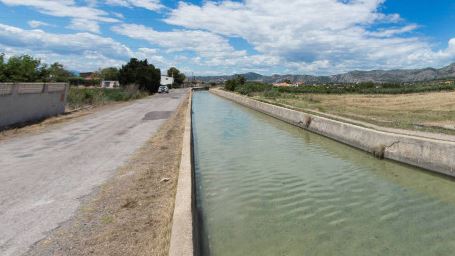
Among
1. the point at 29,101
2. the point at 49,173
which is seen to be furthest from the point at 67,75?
the point at 49,173

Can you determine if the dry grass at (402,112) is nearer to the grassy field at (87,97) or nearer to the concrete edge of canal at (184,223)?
the concrete edge of canal at (184,223)

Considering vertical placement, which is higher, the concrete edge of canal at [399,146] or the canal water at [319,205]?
the concrete edge of canal at [399,146]

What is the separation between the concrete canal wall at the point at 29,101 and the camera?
655 inches

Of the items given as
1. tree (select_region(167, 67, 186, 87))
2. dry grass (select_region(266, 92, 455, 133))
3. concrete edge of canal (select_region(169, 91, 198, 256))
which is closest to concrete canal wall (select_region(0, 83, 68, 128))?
concrete edge of canal (select_region(169, 91, 198, 256))

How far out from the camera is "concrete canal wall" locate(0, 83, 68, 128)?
54.6 feet

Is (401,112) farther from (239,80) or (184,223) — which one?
(239,80)

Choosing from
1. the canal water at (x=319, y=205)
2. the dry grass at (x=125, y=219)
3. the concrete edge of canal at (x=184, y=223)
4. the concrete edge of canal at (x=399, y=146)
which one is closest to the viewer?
the concrete edge of canal at (x=184, y=223)

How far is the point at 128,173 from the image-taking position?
8.52 meters

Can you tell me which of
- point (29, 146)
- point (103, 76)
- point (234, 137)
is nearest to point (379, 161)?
point (234, 137)

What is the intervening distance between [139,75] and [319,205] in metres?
55.6

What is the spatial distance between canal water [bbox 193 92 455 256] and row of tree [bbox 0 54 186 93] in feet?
52.9

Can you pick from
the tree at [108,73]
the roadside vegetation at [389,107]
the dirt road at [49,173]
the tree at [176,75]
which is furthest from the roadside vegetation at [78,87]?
the tree at [176,75]

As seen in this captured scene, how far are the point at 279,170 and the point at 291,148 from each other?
3.99m

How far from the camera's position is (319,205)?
7.45 meters
